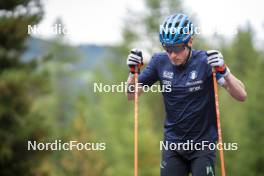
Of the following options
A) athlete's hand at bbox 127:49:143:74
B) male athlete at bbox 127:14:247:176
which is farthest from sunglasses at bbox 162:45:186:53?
athlete's hand at bbox 127:49:143:74

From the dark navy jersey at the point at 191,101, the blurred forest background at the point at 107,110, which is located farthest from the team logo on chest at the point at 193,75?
the blurred forest background at the point at 107,110

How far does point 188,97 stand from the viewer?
6855 mm

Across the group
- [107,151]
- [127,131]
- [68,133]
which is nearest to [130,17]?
[127,131]

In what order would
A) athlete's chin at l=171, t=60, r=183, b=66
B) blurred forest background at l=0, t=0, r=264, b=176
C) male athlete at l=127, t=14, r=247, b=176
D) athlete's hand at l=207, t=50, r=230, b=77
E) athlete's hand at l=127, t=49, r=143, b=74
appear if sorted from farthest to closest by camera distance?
blurred forest background at l=0, t=0, r=264, b=176 → athlete's hand at l=127, t=49, r=143, b=74 → athlete's chin at l=171, t=60, r=183, b=66 → male athlete at l=127, t=14, r=247, b=176 → athlete's hand at l=207, t=50, r=230, b=77

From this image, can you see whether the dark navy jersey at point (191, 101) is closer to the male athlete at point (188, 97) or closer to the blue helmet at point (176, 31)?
the male athlete at point (188, 97)

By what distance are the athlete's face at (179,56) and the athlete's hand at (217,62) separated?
32 centimetres

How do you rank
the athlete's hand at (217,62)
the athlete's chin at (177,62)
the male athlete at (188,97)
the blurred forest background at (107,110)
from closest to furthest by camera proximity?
the athlete's hand at (217,62) < the male athlete at (188,97) < the athlete's chin at (177,62) < the blurred forest background at (107,110)

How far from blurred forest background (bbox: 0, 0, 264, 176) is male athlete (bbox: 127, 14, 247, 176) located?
12951 millimetres

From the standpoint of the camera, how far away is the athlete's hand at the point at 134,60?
24.2 feet

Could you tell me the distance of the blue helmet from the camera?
268 inches

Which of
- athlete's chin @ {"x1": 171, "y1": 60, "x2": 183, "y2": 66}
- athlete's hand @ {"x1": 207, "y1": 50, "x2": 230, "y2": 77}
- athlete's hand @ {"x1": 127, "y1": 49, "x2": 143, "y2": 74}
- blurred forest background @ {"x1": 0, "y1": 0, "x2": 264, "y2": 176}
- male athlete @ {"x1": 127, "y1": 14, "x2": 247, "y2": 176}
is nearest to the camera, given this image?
athlete's hand @ {"x1": 207, "y1": 50, "x2": 230, "y2": 77}

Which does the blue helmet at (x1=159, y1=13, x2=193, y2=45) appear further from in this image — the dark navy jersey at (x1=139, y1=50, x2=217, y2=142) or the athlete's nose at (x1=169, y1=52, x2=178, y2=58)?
the dark navy jersey at (x1=139, y1=50, x2=217, y2=142)

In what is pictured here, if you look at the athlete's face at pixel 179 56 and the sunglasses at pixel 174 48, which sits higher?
the sunglasses at pixel 174 48

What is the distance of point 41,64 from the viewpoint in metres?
21.4
